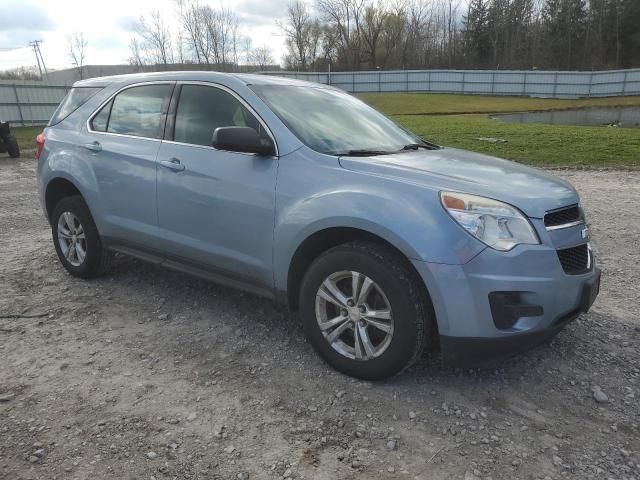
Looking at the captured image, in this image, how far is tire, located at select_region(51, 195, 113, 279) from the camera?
461cm

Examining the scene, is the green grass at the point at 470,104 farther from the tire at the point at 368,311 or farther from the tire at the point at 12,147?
the tire at the point at 368,311

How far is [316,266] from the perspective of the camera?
3.11 metres

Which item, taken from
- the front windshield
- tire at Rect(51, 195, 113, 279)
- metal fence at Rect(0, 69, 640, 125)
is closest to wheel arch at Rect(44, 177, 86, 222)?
tire at Rect(51, 195, 113, 279)

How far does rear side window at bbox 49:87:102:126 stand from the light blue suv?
170 millimetres

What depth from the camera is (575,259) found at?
9.57ft

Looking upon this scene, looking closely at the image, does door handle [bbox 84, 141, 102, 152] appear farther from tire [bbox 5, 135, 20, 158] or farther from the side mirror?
tire [bbox 5, 135, 20, 158]

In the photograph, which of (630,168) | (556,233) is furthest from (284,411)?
(630,168)

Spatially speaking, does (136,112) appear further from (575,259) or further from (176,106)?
(575,259)

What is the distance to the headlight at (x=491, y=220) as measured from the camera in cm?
265

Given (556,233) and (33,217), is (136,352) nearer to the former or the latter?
(556,233)

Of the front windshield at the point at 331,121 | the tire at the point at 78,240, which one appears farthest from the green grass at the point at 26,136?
the front windshield at the point at 331,121

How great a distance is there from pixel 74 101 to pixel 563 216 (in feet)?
13.9

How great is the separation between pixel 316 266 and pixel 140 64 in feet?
226

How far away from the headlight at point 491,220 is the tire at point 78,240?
10.6 feet
